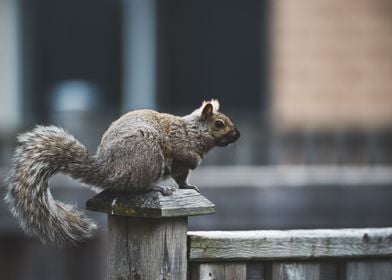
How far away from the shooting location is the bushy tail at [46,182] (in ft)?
10.3

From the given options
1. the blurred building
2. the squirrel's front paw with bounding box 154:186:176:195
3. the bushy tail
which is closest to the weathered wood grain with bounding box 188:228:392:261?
the squirrel's front paw with bounding box 154:186:176:195

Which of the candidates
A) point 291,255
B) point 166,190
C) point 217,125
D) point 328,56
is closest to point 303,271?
point 291,255

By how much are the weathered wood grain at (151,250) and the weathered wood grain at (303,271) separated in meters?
0.31

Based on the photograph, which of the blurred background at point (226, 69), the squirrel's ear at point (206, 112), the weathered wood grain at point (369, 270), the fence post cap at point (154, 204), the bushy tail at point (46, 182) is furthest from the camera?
the blurred background at point (226, 69)

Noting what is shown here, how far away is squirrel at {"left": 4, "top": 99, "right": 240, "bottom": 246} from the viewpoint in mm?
3156

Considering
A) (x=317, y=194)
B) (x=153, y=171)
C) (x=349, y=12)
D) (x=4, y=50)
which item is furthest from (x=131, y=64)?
(x=153, y=171)

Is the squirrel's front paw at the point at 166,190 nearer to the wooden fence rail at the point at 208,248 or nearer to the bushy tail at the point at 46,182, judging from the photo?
the wooden fence rail at the point at 208,248

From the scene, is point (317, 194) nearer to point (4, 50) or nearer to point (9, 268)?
point (9, 268)

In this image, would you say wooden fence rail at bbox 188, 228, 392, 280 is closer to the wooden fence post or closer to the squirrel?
the wooden fence post

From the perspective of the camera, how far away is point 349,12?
28.9ft

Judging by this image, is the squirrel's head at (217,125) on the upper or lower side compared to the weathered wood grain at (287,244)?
upper

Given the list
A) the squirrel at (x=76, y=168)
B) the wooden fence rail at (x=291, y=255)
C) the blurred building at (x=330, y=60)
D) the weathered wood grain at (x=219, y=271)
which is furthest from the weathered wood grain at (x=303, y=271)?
the blurred building at (x=330, y=60)

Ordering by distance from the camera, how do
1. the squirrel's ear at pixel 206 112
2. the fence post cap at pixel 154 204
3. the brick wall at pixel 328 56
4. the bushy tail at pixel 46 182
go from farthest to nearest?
the brick wall at pixel 328 56
the squirrel's ear at pixel 206 112
the bushy tail at pixel 46 182
the fence post cap at pixel 154 204

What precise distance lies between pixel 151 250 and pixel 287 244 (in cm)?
44
